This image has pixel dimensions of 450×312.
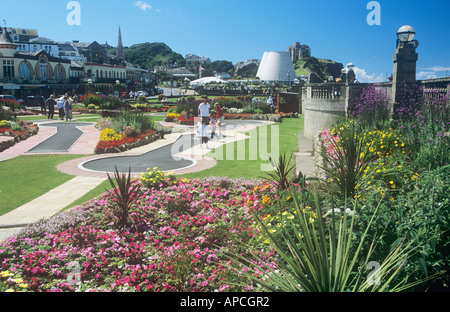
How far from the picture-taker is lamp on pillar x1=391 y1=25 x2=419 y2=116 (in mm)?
13281

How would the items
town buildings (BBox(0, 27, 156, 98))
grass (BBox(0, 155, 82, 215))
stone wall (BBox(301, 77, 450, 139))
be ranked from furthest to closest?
town buildings (BBox(0, 27, 156, 98)), stone wall (BBox(301, 77, 450, 139)), grass (BBox(0, 155, 82, 215))

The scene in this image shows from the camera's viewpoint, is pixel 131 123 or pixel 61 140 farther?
pixel 61 140

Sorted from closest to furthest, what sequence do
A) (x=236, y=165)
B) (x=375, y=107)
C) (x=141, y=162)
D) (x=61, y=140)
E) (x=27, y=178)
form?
(x=27, y=178), (x=236, y=165), (x=141, y=162), (x=375, y=107), (x=61, y=140)

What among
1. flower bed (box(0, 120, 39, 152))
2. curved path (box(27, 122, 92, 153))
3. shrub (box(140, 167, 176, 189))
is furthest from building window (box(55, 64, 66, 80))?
shrub (box(140, 167, 176, 189))

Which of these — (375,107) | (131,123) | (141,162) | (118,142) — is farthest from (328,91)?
(118,142)

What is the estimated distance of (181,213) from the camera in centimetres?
696

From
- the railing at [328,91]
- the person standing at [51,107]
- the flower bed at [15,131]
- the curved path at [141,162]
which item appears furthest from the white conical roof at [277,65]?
the curved path at [141,162]

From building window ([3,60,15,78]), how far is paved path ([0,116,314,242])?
41106mm

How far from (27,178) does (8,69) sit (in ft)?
173

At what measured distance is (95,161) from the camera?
12.8 m

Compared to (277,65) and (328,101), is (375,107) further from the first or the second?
(277,65)

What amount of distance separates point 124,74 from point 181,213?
9259 cm

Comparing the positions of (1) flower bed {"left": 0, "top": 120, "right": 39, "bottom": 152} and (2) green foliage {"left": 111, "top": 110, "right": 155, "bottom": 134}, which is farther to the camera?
(1) flower bed {"left": 0, "top": 120, "right": 39, "bottom": 152}

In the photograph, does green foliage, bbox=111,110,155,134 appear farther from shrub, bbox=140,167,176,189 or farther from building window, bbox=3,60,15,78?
building window, bbox=3,60,15,78
